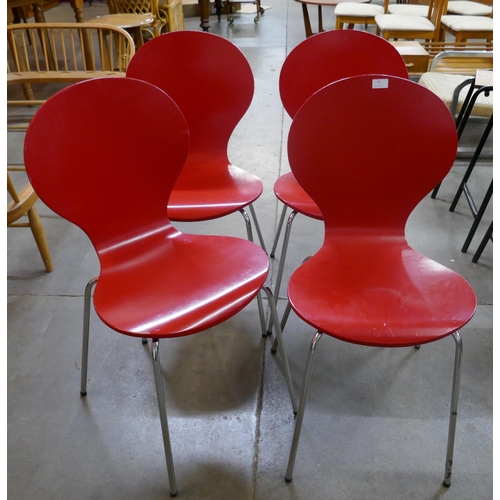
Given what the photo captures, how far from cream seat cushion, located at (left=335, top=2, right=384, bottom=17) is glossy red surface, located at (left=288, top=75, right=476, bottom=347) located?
372 centimetres

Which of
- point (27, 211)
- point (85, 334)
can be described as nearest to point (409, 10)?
point (27, 211)

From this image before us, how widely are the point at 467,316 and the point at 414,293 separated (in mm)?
141

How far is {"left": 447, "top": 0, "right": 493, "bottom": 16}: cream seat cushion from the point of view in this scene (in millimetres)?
4293

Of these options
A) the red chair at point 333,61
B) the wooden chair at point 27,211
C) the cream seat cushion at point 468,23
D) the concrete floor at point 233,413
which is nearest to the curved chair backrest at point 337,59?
the red chair at point 333,61

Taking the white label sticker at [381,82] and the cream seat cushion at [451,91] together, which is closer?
the white label sticker at [381,82]

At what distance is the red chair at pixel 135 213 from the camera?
119 cm

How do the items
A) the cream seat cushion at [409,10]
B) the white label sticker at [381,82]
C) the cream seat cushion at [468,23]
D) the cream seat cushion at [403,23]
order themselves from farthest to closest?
the cream seat cushion at [409,10], the cream seat cushion at [403,23], the cream seat cushion at [468,23], the white label sticker at [381,82]

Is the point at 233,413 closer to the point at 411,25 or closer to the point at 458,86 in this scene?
the point at 458,86

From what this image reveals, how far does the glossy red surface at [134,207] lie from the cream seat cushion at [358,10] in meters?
3.77

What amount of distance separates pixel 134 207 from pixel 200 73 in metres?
0.64

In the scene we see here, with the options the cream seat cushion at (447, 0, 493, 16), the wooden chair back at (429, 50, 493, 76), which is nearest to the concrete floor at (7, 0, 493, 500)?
the wooden chair back at (429, 50, 493, 76)

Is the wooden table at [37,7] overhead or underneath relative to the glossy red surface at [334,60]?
overhead

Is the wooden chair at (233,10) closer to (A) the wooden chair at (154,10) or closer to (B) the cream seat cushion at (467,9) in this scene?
(A) the wooden chair at (154,10)

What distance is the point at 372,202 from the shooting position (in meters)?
1.43
